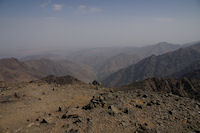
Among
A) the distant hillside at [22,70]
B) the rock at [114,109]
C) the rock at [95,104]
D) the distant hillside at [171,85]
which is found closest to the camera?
the rock at [114,109]

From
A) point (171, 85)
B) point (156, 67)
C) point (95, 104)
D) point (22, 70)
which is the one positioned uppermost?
point (95, 104)

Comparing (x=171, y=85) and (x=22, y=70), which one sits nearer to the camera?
(x=171, y=85)

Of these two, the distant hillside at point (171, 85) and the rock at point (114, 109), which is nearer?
the rock at point (114, 109)

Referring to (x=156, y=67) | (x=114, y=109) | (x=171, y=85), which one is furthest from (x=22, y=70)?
(x=114, y=109)

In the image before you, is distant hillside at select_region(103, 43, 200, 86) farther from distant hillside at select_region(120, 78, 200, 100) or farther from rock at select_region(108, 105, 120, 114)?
rock at select_region(108, 105, 120, 114)

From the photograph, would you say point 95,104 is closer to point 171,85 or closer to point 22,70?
point 171,85

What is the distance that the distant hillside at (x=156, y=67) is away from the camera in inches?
4107

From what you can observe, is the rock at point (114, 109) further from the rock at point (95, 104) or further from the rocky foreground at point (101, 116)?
the rock at point (95, 104)

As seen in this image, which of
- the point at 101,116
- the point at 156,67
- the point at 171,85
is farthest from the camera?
the point at 156,67

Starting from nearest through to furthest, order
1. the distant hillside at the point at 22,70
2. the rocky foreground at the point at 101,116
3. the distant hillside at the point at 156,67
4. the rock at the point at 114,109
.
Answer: the rocky foreground at the point at 101,116
the rock at the point at 114,109
the distant hillside at the point at 22,70
the distant hillside at the point at 156,67

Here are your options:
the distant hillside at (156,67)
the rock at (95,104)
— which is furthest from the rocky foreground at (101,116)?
the distant hillside at (156,67)

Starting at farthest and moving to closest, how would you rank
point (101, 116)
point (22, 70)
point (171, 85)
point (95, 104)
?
1. point (22, 70)
2. point (171, 85)
3. point (95, 104)
4. point (101, 116)

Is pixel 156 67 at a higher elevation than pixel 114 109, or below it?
below

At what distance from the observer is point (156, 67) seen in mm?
113062
